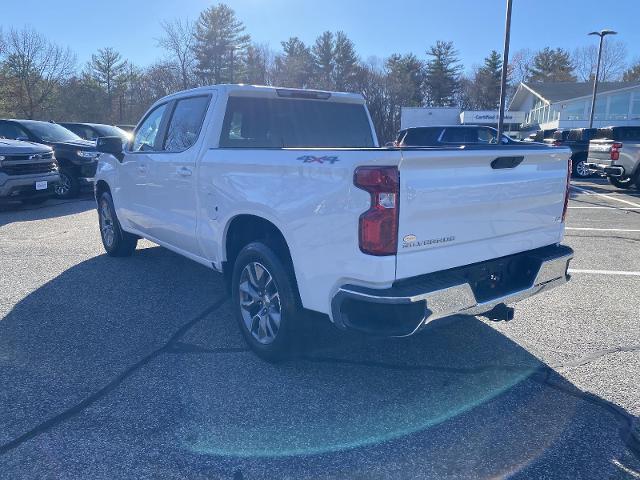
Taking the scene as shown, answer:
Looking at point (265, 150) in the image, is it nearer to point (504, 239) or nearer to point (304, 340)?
point (304, 340)

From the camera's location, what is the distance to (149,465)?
2.63 m

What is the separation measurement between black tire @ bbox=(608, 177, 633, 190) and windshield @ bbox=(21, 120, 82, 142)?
1511cm

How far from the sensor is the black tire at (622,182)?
14.6 metres

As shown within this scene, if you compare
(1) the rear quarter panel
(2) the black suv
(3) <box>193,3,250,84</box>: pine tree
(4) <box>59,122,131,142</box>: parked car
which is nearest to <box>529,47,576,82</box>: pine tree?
(3) <box>193,3,250,84</box>: pine tree

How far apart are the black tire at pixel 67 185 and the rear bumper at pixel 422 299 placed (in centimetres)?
1158

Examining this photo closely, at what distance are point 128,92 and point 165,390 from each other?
5650 centimetres

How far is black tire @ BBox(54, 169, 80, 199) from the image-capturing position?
12570mm

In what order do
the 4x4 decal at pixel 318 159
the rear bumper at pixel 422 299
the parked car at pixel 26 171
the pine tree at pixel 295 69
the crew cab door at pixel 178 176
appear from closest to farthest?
the rear bumper at pixel 422 299
the 4x4 decal at pixel 318 159
the crew cab door at pixel 178 176
the parked car at pixel 26 171
the pine tree at pixel 295 69

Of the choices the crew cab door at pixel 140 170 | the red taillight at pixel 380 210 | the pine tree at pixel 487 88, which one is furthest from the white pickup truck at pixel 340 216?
the pine tree at pixel 487 88

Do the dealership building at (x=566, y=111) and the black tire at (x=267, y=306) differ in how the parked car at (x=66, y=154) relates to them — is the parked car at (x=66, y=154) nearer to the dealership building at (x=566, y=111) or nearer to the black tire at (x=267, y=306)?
the black tire at (x=267, y=306)

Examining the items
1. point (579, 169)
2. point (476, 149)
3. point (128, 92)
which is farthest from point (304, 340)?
point (128, 92)

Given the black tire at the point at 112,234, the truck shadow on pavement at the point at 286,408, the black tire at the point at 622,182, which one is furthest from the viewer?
the black tire at the point at 622,182

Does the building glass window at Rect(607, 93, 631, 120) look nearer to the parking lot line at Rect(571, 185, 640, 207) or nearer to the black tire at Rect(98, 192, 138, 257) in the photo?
the parking lot line at Rect(571, 185, 640, 207)

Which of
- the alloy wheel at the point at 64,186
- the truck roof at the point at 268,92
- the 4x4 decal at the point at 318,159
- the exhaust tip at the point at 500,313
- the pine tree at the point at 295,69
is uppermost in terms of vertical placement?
the pine tree at the point at 295,69
